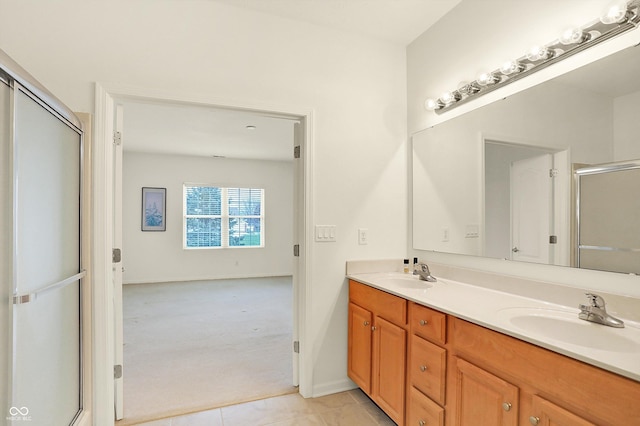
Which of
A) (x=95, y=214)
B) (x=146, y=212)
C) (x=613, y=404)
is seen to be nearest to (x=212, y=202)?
(x=146, y=212)

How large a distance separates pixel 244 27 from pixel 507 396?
2.48m

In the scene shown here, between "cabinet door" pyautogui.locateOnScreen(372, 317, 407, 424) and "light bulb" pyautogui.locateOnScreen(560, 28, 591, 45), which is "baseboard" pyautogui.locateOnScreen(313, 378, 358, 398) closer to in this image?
"cabinet door" pyautogui.locateOnScreen(372, 317, 407, 424)

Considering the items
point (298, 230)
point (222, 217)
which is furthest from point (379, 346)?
point (222, 217)

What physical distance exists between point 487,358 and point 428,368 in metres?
0.39

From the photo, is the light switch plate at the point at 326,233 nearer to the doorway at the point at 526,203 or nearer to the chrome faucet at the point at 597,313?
the doorway at the point at 526,203

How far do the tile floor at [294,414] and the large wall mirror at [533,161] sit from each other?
121cm

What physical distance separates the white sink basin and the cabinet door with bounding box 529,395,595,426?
215 mm

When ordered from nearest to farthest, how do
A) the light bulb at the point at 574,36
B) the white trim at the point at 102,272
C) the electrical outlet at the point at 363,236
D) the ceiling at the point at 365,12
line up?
the light bulb at the point at 574,36 < the white trim at the point at 102,272 < the ceiling at the point at 365,12 < the electrical outlet at the point at 363,236

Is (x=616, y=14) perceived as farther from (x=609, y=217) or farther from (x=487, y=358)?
(x=487, y=358)

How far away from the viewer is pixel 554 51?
1561mm

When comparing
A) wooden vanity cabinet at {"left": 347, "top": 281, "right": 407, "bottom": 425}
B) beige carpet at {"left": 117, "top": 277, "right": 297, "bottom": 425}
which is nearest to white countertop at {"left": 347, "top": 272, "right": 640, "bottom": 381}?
wooden vanity cabinet at {"left": 347, "top": 281, "right": 407, "bottom": 425}

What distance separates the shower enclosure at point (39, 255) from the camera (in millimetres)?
1072

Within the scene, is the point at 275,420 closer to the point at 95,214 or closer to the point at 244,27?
the point at 95,214

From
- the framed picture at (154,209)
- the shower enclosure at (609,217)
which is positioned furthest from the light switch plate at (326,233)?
the framed picture at (154,209)
